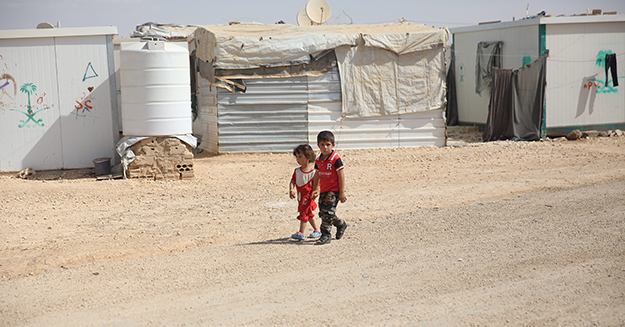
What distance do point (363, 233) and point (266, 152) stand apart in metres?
7.22

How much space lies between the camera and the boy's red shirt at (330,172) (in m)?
5.27

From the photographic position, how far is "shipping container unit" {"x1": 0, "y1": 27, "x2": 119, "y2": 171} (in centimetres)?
970

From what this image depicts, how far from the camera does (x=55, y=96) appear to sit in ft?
32.2

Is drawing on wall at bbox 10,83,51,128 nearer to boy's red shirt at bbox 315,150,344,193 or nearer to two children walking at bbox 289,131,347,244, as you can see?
two children walking at bbox 289,131,347,244

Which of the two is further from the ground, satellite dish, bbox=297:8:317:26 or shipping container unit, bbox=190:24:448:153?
satellite dish, bbox=297:8:317:26

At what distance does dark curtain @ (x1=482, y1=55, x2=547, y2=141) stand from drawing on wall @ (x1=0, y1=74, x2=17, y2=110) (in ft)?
37.9

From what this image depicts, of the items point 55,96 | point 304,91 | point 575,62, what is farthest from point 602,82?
point 55,96

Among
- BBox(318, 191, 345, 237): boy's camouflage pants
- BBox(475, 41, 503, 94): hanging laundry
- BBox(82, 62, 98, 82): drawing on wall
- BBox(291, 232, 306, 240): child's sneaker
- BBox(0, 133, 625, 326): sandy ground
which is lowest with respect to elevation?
BBox(0, 133, 625, 326): sandy ground

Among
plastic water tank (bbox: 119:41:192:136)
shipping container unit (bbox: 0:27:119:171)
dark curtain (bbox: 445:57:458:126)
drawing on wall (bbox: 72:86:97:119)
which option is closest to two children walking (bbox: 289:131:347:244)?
plastic water tank (bbox: 119:41:192:136)

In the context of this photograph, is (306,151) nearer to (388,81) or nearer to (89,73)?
(89,73)

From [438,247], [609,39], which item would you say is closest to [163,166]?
[438,247]

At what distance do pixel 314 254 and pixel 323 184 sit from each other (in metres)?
0.78

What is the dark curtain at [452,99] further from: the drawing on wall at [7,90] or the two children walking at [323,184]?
the two children walking at [323,184]

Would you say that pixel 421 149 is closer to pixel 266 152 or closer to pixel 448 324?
pixel 266 152
